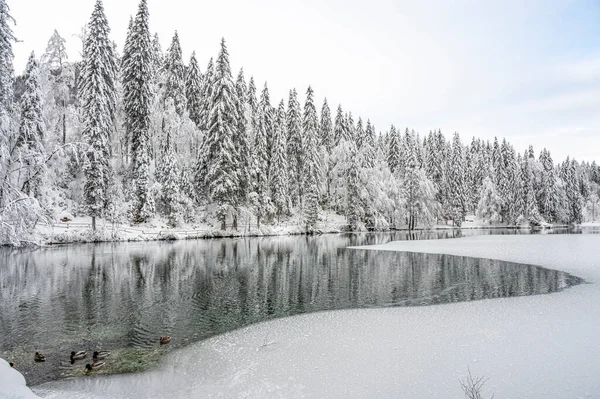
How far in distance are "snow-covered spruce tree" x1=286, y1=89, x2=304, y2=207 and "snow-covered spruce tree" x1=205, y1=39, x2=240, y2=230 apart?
56.1 ft

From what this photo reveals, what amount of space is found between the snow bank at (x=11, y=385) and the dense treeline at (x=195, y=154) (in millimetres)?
12456

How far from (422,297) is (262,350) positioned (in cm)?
823

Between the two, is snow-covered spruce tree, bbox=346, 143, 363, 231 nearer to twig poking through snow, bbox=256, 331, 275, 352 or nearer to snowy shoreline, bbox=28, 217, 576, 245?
snowy shoreline, bbox=28, 217, 576, 245

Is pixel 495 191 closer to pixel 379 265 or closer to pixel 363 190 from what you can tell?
pixel 363 190

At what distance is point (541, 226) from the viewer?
243ft

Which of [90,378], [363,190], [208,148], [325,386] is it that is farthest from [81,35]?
[325,386]

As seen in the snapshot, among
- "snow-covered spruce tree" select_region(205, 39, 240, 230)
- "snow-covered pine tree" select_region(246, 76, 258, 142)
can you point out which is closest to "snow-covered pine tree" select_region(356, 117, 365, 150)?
"snow-covered pine tree" select_region(246, 76, 258, 142)

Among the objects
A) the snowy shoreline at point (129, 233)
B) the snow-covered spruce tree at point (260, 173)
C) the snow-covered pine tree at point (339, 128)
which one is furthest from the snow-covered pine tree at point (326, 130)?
the snowy shoreline at point (129, 233)

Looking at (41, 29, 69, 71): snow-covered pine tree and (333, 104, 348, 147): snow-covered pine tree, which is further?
(333, 104, 348, 147): snow-covered pine tree

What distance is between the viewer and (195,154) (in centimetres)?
5219

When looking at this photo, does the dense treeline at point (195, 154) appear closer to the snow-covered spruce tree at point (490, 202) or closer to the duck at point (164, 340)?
the snow-covered spruce tree at point (490, 202)

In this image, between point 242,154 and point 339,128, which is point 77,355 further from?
point 339,128

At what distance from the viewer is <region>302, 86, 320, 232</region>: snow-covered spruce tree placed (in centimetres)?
5642

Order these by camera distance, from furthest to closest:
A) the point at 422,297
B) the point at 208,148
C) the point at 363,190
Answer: the point at 363,190 → the point at 208,148 → the point at 422,297
